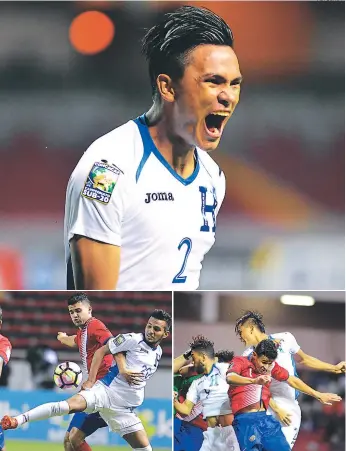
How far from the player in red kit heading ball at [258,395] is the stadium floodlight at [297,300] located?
222mm

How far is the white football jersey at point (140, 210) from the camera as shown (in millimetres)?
5156

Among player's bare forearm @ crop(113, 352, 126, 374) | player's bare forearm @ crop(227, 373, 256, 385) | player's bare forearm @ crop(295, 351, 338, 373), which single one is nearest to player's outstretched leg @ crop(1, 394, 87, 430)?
player's bare forearm @ crop(113, 352, 126, 374)

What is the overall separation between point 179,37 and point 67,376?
5.87 ft

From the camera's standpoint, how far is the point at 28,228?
536cm

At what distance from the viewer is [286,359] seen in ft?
17.5

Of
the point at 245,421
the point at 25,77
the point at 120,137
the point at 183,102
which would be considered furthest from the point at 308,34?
the point at 245,421

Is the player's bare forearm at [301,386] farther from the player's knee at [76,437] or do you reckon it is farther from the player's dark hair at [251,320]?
the player's knee at [76,437]

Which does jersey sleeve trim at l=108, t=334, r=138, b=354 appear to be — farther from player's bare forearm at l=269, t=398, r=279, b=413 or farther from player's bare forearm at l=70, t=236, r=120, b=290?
player's bare forearm at l=269, t=398, r=279, b=413

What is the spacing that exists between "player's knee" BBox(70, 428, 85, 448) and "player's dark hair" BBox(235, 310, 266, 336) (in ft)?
3.07

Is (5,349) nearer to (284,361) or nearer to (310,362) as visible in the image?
(284,361)

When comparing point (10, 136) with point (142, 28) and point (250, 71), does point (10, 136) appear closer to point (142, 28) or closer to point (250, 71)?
point (142, 28)

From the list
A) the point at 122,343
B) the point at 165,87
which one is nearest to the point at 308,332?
the point at 122,343

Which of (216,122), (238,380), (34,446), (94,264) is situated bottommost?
(34,446)

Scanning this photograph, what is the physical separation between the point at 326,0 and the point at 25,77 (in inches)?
63.4
